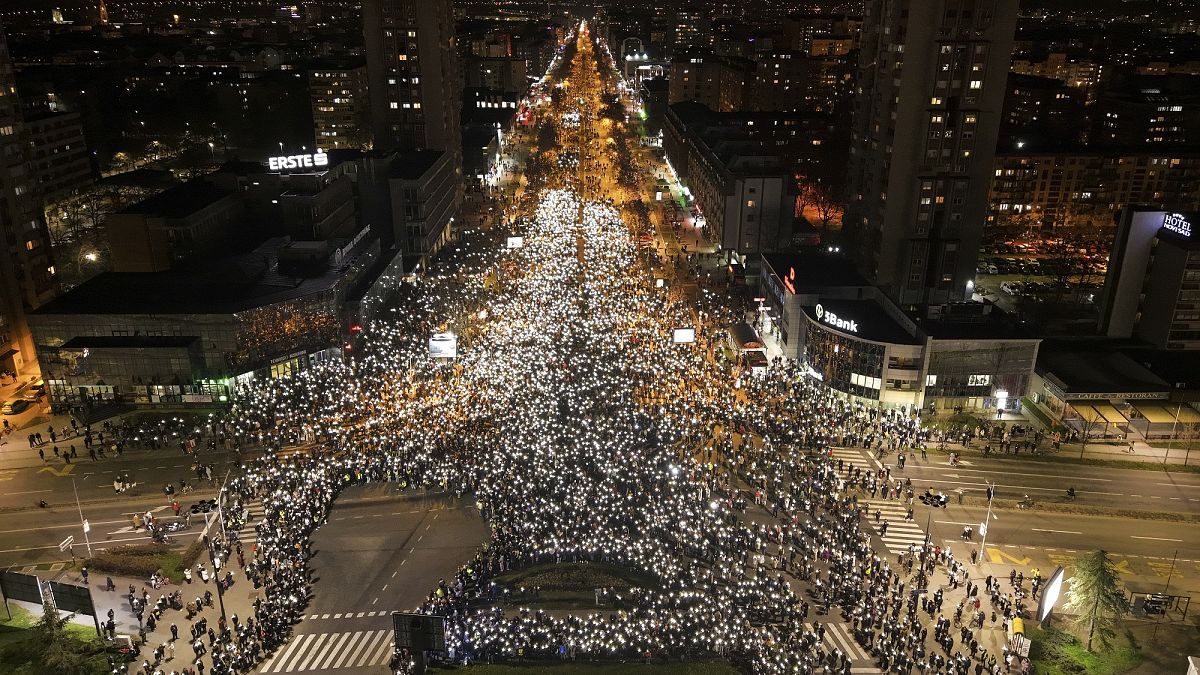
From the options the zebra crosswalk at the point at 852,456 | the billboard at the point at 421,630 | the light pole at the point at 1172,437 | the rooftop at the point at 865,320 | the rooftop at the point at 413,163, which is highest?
the rooftop at the point at 413,163

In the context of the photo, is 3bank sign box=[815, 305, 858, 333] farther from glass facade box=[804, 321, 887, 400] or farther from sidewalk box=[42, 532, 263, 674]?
Result: sidewalk box=[42, 532, 263, 674]

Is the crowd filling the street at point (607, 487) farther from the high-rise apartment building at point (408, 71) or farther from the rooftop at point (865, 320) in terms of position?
the high-rise apartment building at point (408, 71)

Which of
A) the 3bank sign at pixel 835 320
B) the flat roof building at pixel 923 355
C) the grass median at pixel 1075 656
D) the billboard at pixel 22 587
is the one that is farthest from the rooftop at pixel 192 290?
the grass median at pixel 1075 656

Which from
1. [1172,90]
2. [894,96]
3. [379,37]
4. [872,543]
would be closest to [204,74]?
[379,37]

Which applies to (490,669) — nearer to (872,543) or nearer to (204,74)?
(872,543)

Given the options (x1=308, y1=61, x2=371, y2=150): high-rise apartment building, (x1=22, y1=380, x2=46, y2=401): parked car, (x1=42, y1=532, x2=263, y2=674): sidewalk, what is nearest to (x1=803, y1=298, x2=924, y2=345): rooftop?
(x1=42, y1=532, x2=263, y2=674): sidewalk

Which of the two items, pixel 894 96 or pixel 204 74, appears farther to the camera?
pixel 204 74
